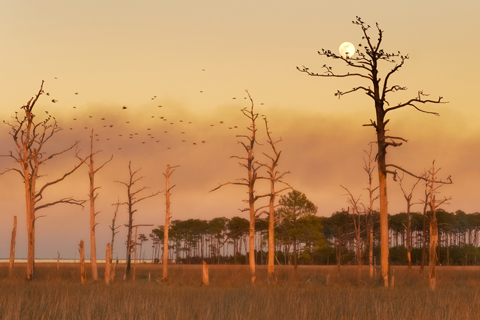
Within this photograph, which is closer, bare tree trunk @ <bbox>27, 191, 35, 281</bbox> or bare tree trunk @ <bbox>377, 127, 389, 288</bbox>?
bare tree trunk @ <bbox>377, 127, 389, 288</bbox>

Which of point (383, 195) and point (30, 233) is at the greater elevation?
point (383, 195)

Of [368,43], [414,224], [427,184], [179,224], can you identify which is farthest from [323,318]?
[179,224]

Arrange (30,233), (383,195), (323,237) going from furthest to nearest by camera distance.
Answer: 1. (323,237)
2. (30,233)
3. (383,195)

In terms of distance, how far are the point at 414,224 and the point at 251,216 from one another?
251 ft

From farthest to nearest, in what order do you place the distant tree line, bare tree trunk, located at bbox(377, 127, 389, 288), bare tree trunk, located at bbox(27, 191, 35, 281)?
the distant tree line → bare tree trunk, located at bbox(27, 191, 35, 281) → bare tree trunk, located at bbox(377, 127, 389, 288)

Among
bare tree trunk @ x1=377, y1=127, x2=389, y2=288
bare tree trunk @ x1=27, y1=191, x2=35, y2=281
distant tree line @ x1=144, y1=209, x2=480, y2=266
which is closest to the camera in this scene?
bare tree trunk @ x1=377, y1=127, x2=389, y2=288

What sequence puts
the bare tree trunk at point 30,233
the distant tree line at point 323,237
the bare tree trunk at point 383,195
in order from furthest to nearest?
1. the distant tree line at point 323,237
2. the bare tree trunk at point 30,233
3. the bare tree trunk at point 383,195

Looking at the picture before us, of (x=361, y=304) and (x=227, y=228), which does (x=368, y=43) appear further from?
(x=227, y=228)

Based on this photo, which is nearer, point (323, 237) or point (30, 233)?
point (30, 233)

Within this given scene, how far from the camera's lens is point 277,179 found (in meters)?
31.4

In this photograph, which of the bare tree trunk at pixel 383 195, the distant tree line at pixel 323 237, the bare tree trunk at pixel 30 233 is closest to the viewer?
the bare tree trunk at pixel 383 195

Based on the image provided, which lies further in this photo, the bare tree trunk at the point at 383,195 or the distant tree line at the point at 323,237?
the distant tree line at the point at 323,237

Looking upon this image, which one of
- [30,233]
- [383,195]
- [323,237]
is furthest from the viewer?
[323,237]

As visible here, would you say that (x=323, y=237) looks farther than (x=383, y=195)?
Yes
